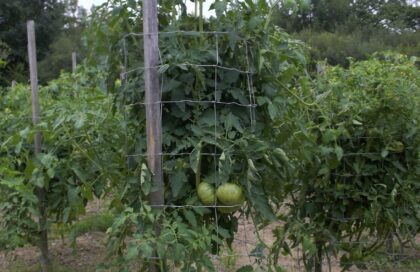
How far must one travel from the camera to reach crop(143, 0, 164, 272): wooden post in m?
2.27

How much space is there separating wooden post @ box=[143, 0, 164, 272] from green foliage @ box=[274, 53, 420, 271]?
120 centimetres

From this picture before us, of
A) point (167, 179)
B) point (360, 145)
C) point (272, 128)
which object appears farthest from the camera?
point (360, 145)

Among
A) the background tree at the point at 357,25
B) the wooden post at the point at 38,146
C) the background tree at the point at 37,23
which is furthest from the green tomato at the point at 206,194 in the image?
the background tree at the point at 37,23

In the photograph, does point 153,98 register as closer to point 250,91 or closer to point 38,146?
point 250,91

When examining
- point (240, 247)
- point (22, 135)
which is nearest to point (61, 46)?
point (240, 247)

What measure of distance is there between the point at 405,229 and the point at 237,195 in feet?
6.10

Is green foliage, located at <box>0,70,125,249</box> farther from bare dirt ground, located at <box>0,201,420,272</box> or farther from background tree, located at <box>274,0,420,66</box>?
A: background tree, located at <box>274,0,420,66</box>

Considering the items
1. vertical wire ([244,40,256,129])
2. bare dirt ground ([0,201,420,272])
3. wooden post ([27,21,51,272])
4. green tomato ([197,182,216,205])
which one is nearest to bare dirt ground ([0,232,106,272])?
bare dirt ground ([0,201,420,272])

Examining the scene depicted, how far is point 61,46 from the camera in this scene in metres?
24.7

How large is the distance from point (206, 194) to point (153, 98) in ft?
1.55

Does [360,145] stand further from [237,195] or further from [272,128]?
[237,195]

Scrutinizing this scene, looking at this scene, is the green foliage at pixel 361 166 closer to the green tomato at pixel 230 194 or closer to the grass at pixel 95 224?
the green tomato at pixel 230 194

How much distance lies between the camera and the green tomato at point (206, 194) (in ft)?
7.41

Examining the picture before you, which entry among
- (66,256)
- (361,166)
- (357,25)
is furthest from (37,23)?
(361,166)
